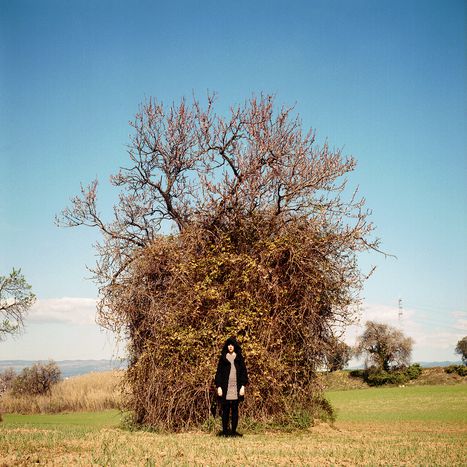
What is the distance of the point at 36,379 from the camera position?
4025cm

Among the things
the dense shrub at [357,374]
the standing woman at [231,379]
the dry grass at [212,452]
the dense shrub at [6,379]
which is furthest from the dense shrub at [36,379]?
the dense shrub at [357,374]

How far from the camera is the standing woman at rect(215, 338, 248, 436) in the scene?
1317 cm

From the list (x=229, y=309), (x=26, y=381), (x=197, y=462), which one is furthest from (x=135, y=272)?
(x=26, y=381)

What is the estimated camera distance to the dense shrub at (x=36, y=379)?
3838 centimetres

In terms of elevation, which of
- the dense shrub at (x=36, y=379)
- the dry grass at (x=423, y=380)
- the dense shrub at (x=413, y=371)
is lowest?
the dry grass at (x=423, y=380)

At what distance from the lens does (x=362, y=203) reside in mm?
18234

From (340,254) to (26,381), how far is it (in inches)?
1200

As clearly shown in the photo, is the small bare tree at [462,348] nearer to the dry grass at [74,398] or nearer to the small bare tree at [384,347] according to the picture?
the small bare tree at [384,347]

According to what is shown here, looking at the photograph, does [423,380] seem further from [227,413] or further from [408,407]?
[227,413]

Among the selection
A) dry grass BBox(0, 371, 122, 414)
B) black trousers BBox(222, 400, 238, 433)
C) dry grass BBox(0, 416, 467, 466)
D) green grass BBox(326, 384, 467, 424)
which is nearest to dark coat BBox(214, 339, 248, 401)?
black trousers BBox(222, 400, 238, 433)

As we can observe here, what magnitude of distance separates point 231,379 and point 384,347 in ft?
181

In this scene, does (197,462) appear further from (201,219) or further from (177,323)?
(201,219)

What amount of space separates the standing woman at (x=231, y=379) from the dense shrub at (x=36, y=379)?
2676 cm

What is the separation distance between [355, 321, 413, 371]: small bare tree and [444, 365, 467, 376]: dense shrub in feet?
21.3
